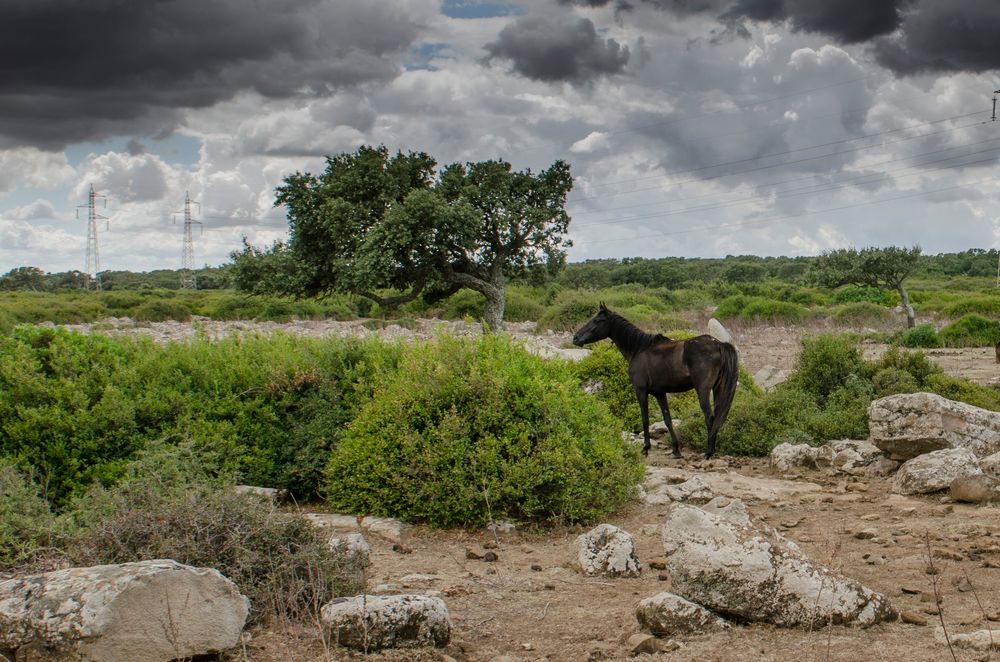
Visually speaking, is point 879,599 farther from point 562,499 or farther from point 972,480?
point 972,480

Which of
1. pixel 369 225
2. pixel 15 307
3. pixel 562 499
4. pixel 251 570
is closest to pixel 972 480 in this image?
pixel 562 499

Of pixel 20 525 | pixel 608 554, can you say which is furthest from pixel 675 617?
pixel 20 525

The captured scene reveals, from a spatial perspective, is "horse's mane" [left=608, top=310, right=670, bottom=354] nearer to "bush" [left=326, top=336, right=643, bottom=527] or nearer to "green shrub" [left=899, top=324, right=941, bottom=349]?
"bush" [left=326, top=336, right=643, bottom=527]

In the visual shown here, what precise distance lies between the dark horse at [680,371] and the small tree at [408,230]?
51.2ft

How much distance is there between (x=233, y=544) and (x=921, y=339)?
25141 mm

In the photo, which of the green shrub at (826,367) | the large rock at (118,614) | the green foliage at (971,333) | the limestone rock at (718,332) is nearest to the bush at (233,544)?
the large rock at (118,614)

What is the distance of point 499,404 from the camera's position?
7.26 m

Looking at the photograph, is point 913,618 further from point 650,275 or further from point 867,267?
point 650,275

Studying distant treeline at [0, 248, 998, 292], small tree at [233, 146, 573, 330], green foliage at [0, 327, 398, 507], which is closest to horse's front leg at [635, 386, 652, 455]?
green foliage at [0, 327, 398, 507]

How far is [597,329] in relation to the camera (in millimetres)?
12539

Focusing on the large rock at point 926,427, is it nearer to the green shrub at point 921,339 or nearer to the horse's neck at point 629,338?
the horse's neck at point 629,338

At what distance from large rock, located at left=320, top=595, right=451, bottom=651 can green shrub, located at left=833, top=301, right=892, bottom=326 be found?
33.9 meters

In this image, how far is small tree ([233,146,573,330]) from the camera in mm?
27047

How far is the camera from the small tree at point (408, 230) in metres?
27.0
